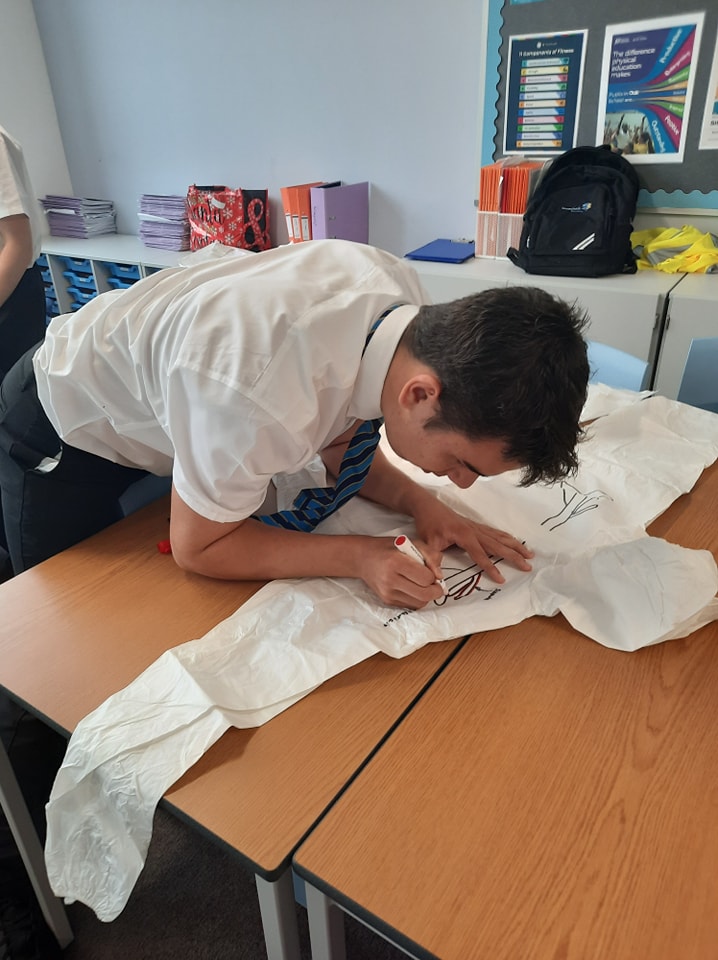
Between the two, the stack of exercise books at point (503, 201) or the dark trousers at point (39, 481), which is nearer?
the dark trousers at point (39, 481)

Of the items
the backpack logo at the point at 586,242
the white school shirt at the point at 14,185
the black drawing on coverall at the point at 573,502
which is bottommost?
the black drawing on coverall at the point at 573,502

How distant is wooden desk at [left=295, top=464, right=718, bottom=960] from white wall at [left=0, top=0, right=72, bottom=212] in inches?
157

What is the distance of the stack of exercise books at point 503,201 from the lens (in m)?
2.26

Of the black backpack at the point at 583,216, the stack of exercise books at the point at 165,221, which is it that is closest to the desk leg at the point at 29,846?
the black backpack at the point at 583,216

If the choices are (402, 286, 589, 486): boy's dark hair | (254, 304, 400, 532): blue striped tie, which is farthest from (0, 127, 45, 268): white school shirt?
(402, 286, 589, 486): boy's dark hair

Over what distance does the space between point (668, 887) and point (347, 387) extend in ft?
2.03

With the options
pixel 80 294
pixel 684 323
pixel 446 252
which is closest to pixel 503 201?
pixel 446 252

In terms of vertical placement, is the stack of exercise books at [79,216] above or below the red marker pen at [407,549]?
above

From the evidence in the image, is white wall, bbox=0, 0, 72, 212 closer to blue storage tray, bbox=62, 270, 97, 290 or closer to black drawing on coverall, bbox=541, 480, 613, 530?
blue storage tray, bbox=62, 270, 97, 290

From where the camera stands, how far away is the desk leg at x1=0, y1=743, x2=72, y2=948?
0.99 meters

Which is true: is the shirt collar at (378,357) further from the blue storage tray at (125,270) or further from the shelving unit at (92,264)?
the blue storage tray at (125,270)

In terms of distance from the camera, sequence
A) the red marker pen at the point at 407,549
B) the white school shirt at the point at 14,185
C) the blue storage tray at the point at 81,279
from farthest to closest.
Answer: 1. the blue storage tray at the point at 81,279
2. the white school shirt at the point at 14,185
3. the red marker pen at the point at 407,549

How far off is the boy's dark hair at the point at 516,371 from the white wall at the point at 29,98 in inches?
148

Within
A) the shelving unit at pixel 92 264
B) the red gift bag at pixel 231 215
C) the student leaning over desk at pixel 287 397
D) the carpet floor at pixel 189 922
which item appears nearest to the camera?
the student leaning over desk at pixel 287 397
